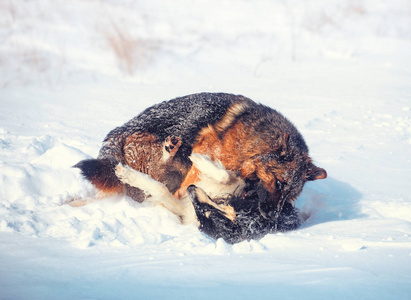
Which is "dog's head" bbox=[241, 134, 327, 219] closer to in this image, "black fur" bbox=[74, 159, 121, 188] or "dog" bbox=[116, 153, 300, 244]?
"dog" bbox=[116, 153, 300, 244]

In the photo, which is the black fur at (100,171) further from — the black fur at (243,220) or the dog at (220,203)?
the black fur at (243,220)

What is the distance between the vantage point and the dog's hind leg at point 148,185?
3357 mm

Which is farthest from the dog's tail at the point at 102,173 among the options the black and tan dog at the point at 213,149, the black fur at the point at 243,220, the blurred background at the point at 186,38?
the blurred background at the point at 186,38

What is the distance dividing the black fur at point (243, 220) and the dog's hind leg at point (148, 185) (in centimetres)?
22

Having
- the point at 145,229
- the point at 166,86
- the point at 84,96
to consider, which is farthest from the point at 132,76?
the point at 145,229

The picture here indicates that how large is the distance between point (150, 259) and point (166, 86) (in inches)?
263

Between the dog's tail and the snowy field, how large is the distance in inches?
6.3

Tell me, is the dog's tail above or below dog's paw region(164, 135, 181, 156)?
below

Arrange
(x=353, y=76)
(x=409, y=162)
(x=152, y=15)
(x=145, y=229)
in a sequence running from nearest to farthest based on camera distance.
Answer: (x=145, y=229)
(x=409, y=162)
(x=353, y=76)
(x=152, y=15)

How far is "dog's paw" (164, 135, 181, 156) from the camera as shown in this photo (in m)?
3.64

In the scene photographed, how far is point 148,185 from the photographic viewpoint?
3.36m

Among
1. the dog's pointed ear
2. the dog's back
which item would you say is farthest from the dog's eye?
the dog's back

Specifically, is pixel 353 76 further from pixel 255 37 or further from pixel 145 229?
pixel 145 229

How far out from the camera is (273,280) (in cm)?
209
